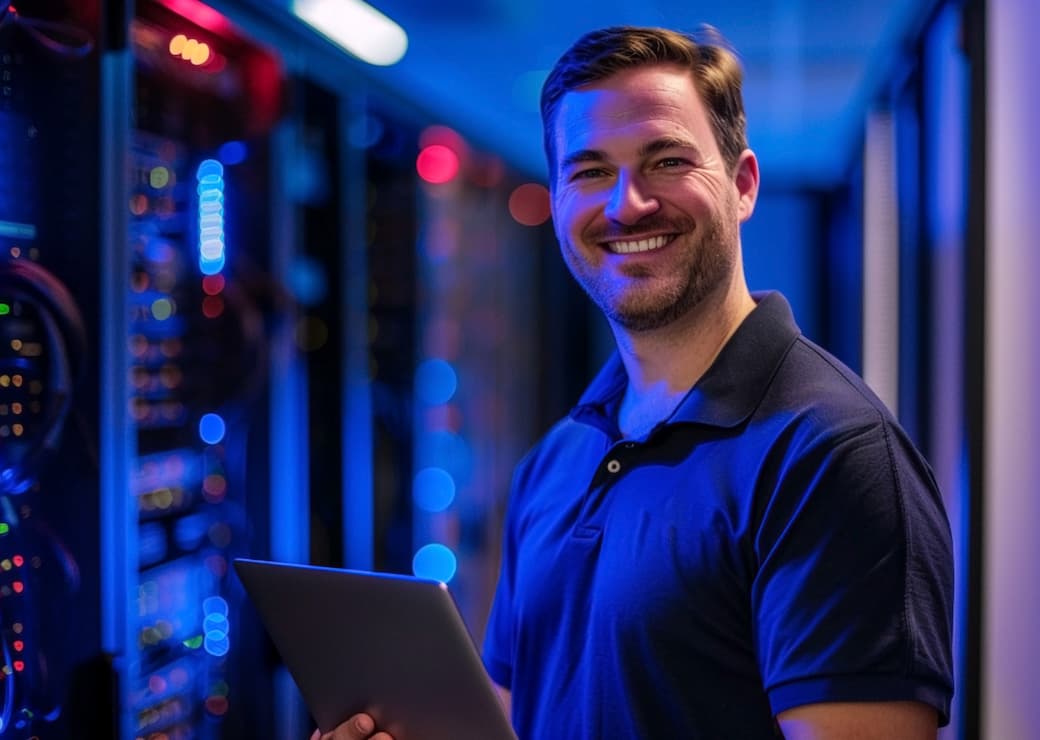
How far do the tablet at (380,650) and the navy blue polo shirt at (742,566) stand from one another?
7.1 inches

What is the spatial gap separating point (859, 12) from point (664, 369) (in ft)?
6.56

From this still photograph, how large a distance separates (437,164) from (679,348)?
2850mm

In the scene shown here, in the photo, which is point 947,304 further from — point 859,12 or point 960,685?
point 859,12

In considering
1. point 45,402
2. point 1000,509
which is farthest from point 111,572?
point 1000,509

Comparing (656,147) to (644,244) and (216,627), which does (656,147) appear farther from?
(216,627)

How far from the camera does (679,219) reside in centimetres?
123

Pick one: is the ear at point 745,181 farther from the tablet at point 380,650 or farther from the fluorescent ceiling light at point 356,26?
the fluorescent ceiling light at point 356,26

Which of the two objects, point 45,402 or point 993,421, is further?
point 993,421

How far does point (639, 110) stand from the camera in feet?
4.07

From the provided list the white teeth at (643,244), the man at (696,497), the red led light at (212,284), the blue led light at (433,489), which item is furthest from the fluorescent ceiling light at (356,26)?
the blue led light at (433,489)

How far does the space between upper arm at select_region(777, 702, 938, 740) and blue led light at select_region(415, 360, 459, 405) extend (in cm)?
280

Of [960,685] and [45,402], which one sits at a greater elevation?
[45,402]

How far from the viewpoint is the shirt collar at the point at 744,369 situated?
115cm

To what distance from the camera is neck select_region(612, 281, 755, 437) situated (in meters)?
1.26
